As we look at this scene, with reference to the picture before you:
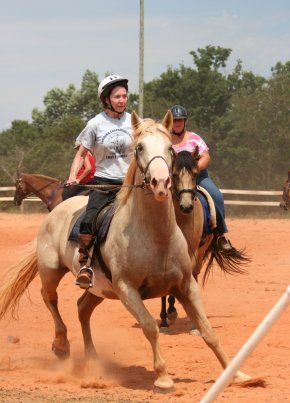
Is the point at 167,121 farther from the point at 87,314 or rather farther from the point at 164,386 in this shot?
the point at 87,314

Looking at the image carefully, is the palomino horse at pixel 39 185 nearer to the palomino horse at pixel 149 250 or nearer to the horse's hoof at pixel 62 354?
the horse's hoof at pixel 62 354

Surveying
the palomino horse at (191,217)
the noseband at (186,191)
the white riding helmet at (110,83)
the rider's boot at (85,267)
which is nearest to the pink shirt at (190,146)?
the palomino horse at (191,217)

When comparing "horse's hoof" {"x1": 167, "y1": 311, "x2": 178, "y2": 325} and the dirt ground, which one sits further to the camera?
"horse's hoof" {"x1": 167, "y1": 311, "x2": 178, "y2": 325}

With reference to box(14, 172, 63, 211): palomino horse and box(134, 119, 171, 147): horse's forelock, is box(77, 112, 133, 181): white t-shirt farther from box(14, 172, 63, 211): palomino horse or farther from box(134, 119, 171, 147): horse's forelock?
box(14, 172, 63, 211): palomino horse

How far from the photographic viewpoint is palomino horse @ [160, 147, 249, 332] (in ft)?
26.9

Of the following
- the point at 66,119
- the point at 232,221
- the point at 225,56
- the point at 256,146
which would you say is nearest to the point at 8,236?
the point at 232,221

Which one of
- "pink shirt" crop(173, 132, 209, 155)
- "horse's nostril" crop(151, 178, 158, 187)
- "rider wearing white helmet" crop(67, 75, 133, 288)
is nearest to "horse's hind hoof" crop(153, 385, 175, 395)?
"rider wearing white helmet" crop(67, 75, 133, 288)

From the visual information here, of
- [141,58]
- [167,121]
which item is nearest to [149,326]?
[167,121]

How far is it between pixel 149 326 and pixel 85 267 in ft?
3.19

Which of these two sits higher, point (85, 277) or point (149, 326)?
point (85, 277)

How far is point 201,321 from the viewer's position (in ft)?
22.5

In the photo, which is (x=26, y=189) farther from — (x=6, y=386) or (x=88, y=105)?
(x=88, y=105)

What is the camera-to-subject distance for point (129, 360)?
8.42m

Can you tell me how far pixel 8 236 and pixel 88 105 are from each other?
130 ft
